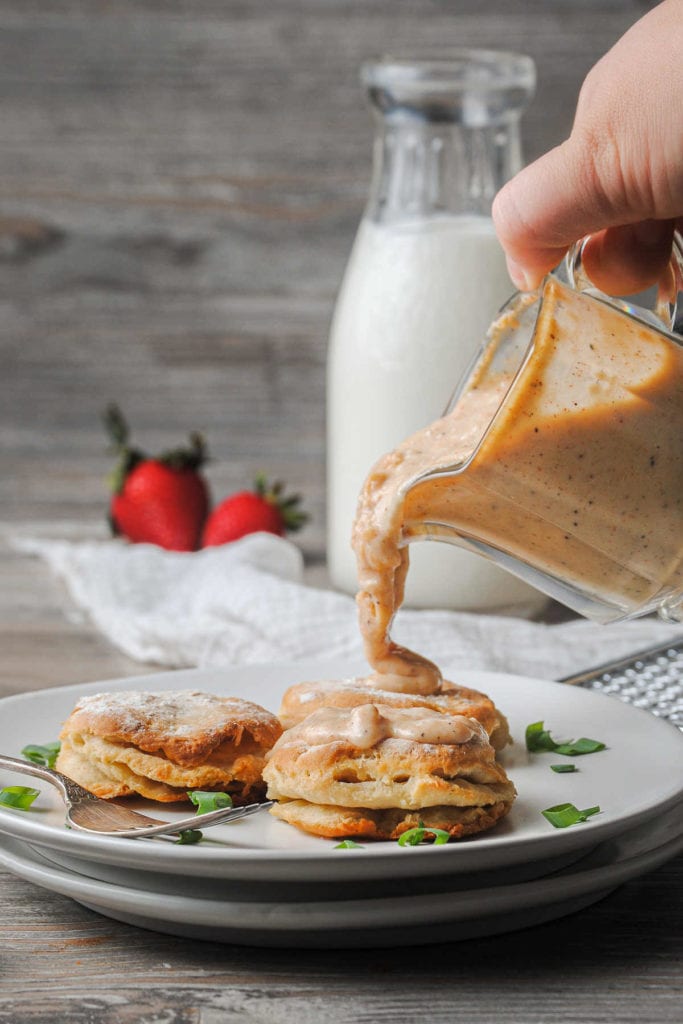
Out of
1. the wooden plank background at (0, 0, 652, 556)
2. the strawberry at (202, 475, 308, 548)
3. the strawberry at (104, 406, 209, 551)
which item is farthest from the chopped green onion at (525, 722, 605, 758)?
the wooden plank background at (0, 0, 652, 556)

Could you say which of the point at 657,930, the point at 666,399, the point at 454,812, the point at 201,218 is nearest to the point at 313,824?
the point at 454,812

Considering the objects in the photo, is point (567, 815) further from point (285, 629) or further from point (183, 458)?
point (183, 458)

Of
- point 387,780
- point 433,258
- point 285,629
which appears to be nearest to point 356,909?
point 387,780

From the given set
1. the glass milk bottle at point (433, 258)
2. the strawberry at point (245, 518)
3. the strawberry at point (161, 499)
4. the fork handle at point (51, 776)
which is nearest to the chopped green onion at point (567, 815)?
the fork handle at point (51, 776)

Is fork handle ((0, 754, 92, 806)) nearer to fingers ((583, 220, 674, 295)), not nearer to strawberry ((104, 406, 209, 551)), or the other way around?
fingers ((583, 220, 674, 295))

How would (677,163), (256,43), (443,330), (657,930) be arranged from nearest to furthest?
(657,930) → (677,163) → (443,330) → (256,43)

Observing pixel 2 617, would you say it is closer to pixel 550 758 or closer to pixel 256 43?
pixel 550 758
